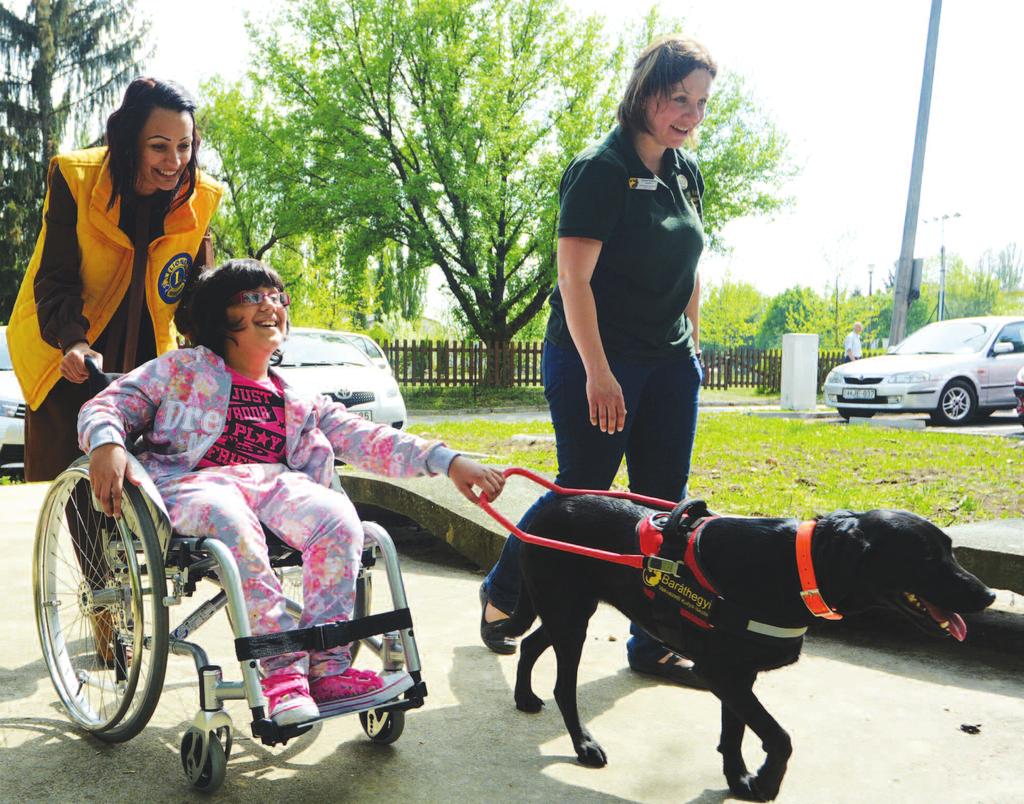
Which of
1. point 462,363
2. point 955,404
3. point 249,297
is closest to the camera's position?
point 249,297

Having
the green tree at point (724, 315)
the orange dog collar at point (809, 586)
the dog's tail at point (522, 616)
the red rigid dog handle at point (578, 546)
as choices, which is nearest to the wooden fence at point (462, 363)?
the dog's tail at point (522, 616)

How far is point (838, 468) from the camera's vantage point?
286 inches

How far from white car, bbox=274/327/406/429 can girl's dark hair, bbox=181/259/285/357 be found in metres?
6.60

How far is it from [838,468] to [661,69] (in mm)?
5100

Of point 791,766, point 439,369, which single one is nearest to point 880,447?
point 791,766

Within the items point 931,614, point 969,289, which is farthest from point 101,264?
point 969,289

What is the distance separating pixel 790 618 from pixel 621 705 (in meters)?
0.99

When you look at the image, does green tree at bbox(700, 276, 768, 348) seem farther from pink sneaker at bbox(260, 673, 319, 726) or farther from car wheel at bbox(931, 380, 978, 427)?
pink sneaker at bbox(260, 673, 319, 726)

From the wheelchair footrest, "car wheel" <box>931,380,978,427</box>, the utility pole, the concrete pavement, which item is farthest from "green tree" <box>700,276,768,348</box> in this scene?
the wheelchair footrest

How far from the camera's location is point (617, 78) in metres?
24.8

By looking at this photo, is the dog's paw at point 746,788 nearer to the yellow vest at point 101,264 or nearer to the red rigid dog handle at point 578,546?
the red rigid dog handle at point 578,546

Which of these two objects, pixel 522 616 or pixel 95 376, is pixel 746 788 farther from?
pixel 95 376

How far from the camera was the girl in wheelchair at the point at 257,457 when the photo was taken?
236cm

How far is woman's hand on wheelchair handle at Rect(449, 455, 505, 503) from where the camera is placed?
265 cm
